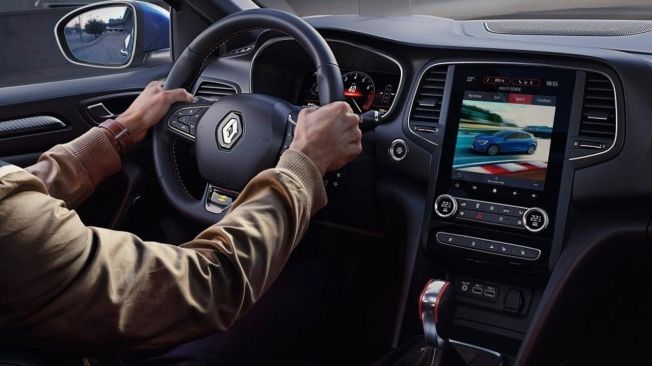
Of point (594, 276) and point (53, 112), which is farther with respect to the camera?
point (53, 112)

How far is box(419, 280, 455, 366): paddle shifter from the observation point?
1.51 metres

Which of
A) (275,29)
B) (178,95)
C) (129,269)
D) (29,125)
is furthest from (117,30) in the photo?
(129,269)

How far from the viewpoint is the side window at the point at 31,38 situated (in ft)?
16.4

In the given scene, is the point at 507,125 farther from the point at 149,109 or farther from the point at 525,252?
the point at 149,109

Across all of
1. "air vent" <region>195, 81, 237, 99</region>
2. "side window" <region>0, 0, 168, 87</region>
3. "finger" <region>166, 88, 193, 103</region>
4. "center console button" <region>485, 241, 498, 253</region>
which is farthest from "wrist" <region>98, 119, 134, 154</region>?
"side window" <region>0, 0, 168, 87</region>

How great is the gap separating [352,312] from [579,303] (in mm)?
688

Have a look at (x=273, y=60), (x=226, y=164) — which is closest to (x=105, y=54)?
(x=273, y=60)

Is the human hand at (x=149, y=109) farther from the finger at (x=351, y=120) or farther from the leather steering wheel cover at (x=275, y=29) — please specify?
the finger at (x=351, y=120)

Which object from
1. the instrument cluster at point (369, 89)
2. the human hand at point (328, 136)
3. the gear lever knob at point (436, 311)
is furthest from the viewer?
the instrument cluster at point (369, 89)

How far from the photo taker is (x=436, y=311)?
1502 mm

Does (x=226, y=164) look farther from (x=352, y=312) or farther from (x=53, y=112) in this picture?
(x=53, y=112)

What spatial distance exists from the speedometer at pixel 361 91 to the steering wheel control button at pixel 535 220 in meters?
0.53

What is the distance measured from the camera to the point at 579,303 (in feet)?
5.59

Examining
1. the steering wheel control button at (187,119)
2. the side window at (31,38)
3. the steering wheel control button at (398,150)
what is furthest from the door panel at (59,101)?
the side window at (31,38)
